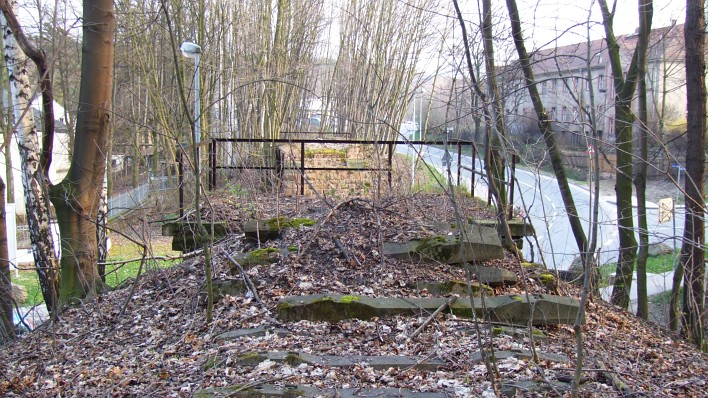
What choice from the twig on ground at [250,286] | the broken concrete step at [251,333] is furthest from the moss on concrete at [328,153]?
the broken concrete step at [251,333]

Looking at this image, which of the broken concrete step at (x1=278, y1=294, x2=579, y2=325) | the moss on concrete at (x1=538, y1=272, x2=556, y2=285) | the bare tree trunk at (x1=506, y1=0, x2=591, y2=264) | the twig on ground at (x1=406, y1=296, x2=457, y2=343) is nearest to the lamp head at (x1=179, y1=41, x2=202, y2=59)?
the bare tree trunk at (x1=506, y1=0, x2=591, y2=264)

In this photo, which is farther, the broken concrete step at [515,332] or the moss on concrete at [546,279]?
the moss on concrete at [546,279]

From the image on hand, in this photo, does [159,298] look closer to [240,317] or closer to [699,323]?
[240,317]

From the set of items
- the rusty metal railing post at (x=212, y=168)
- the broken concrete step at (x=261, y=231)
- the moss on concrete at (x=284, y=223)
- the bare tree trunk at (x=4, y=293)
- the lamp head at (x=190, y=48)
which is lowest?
the bare tree trunk at (x=4, y=293)

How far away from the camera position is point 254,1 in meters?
16.3

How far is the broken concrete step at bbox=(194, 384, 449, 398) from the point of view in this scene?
3732 mm

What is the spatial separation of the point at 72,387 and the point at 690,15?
784cm

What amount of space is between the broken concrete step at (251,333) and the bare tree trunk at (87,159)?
3103 millimetres

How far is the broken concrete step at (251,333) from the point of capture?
4906 mm

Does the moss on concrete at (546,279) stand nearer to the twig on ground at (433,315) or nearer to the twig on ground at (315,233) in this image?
the twig on ground at (433,315)

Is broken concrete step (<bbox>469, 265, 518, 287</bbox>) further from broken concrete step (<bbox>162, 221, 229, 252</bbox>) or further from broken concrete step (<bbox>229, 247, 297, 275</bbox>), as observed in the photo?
broken concrete step (<bbox>162, 221, 229, 252</bbox>)

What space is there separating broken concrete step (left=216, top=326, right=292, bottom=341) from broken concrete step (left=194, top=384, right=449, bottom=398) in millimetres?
1053

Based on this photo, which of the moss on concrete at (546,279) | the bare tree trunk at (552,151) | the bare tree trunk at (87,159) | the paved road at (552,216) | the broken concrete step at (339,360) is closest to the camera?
the broken concrete step at (339,360)

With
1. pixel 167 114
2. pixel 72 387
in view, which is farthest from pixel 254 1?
pixel 72 387
